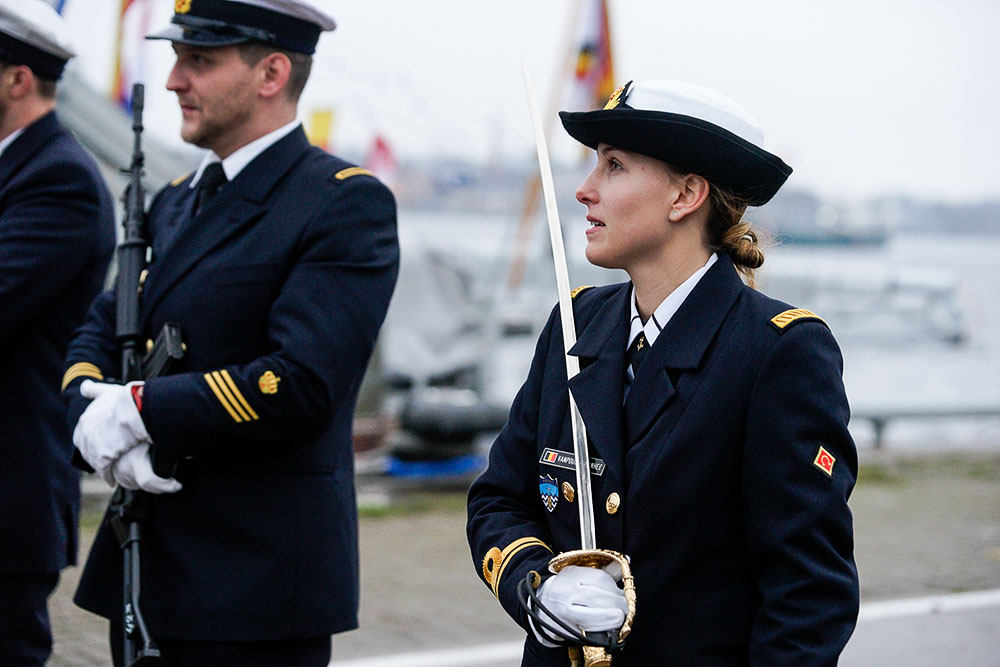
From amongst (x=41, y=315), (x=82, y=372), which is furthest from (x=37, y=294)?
(x=82, y=372)

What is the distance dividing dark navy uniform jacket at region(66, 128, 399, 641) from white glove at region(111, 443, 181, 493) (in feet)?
0.15

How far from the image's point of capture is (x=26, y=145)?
11.3 ft

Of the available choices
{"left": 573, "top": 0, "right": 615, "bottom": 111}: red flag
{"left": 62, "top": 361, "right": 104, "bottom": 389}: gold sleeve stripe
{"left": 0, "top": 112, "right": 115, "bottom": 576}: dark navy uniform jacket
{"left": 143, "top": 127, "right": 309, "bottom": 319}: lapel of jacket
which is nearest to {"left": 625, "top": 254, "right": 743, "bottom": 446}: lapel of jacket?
{"left": 143, "top": 127, "right": 309, "bottom": 319}: lapel of jacket

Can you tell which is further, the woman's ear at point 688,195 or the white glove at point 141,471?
the white glove at point 141,471

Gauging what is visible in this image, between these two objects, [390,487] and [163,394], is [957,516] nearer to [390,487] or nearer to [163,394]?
[390,487]

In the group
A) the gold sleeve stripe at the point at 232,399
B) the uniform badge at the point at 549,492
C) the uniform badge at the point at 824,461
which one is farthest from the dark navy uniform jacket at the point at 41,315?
the uniform badge at the point at 824,461

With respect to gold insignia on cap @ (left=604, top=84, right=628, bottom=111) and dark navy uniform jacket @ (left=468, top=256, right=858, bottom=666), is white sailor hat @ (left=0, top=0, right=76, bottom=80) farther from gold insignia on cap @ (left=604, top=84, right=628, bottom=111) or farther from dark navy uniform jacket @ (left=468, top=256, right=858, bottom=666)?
dark navy uniform jacket @ (left=468, top=256, right=858, bottom=666)

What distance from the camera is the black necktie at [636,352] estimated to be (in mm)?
2291

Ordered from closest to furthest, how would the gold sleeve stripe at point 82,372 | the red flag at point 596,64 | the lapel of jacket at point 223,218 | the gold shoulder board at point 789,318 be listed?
the gold shoulder board at point 789,318 → the lapel of jacket at point 223,218 → the gold sleeve stripe at point 82,372 → the red flag at point 596,64

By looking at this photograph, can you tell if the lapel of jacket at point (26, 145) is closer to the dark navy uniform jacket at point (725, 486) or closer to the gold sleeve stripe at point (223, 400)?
the gold sleeve stripe at point (223, 400)

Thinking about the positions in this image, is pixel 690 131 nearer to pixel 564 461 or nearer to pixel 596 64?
pixel 564 461

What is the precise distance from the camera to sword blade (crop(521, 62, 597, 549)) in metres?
2.12

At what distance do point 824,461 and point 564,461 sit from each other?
0.48 m

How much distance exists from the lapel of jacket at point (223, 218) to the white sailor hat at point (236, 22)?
0.28 m
